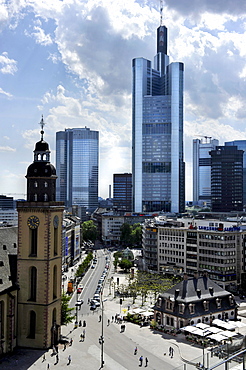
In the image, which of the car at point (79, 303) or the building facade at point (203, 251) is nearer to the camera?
the car at point (79, 303)

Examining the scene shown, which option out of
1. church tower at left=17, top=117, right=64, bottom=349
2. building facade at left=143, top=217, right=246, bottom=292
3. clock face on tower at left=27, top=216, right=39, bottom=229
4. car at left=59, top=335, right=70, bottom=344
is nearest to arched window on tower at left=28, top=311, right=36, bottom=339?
church tower at left=17, top=117, right=64, bottom=349

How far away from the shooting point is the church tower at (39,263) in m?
77.3

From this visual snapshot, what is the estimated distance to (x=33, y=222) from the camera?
79.3 meters

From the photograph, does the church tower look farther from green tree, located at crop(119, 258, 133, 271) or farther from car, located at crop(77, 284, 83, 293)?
green tree, located at crop(119, 258, 133, 271)

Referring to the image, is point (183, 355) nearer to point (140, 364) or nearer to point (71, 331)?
point (140, 364)

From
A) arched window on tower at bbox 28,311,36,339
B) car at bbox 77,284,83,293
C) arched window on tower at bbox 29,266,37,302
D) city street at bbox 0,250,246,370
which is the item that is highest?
arched window on tower at bbox 29,266,37,302

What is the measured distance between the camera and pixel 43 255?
78.0m

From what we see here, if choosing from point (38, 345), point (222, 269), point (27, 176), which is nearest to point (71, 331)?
point (38, 345)

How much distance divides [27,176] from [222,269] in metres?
Answer: 89.1

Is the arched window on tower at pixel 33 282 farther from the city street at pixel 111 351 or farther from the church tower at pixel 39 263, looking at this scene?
the city street at pixel 111 351

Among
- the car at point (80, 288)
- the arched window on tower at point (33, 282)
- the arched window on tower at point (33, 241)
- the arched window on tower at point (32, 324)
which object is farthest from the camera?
the car at point (80, 288)

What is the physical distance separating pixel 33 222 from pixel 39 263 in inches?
302

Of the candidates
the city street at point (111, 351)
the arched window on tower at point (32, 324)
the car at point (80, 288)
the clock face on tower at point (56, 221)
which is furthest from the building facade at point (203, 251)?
the arched window on tower at point (32, 324)

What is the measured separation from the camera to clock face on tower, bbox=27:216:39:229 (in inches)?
3113
